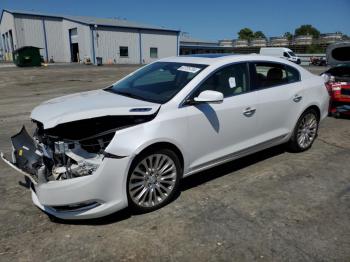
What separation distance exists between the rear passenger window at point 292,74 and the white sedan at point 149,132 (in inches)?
8.3

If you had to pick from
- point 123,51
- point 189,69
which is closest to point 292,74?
point 189,69

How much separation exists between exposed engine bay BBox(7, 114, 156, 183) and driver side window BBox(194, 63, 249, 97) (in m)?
1.00

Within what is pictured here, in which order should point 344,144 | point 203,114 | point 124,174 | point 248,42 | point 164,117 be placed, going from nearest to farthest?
point 124,174
point 164,117
point 203,114
point 344,144
point 248,42

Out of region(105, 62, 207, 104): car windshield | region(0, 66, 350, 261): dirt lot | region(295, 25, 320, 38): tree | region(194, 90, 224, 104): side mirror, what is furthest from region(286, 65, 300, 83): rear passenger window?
region(295, 25, 320, 38): tree

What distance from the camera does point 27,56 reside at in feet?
129

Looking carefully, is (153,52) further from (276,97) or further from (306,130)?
(276,97)

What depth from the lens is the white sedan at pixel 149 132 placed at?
3.32 meters

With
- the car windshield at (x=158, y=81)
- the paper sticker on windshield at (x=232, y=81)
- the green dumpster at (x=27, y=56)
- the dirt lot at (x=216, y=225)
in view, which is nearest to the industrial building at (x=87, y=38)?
the green dumpster at (x=27, y=56)

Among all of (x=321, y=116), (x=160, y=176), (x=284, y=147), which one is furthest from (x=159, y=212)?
(x=321, y=116)

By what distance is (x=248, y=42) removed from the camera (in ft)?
251

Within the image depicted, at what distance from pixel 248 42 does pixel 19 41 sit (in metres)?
47.5

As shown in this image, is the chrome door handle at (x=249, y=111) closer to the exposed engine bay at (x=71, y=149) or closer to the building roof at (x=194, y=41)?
the exposed engine bay at (x=71, y=149)

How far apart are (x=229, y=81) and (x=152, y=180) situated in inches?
66.9

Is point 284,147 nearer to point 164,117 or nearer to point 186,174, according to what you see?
point 186,174
